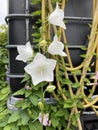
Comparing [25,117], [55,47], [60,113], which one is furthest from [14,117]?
[55,47]

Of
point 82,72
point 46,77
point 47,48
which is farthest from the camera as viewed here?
point 82,72

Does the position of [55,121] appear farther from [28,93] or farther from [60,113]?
[28,93]

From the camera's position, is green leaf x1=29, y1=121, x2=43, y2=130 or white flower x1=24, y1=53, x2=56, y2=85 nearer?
white flower x1=24, y1=53, x2=56, y2=85

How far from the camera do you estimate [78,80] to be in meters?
1.71

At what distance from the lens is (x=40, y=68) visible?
1.26 metres

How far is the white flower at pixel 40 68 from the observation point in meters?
1.25

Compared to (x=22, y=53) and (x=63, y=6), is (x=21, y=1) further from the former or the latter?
(x=22, y=53)

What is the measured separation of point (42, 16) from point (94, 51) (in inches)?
15.5

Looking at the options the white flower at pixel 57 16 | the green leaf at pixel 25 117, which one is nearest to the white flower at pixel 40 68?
the white flower at pixel 57 16

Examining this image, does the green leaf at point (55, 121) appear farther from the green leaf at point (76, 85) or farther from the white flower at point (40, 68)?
the white flower at point (40, 68)

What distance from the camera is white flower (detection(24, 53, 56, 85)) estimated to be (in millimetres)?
1247

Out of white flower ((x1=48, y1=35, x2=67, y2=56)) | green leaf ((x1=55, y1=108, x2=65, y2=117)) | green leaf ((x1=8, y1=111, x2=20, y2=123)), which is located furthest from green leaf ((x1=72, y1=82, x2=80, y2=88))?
green leaf ((x1=8, y1=111, x2=20, y2=123))

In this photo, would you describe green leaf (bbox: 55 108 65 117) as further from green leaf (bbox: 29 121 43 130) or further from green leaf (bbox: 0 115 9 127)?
green leaf (bbox: 0 115 9 127)

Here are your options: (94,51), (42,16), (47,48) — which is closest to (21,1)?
(42,16)
